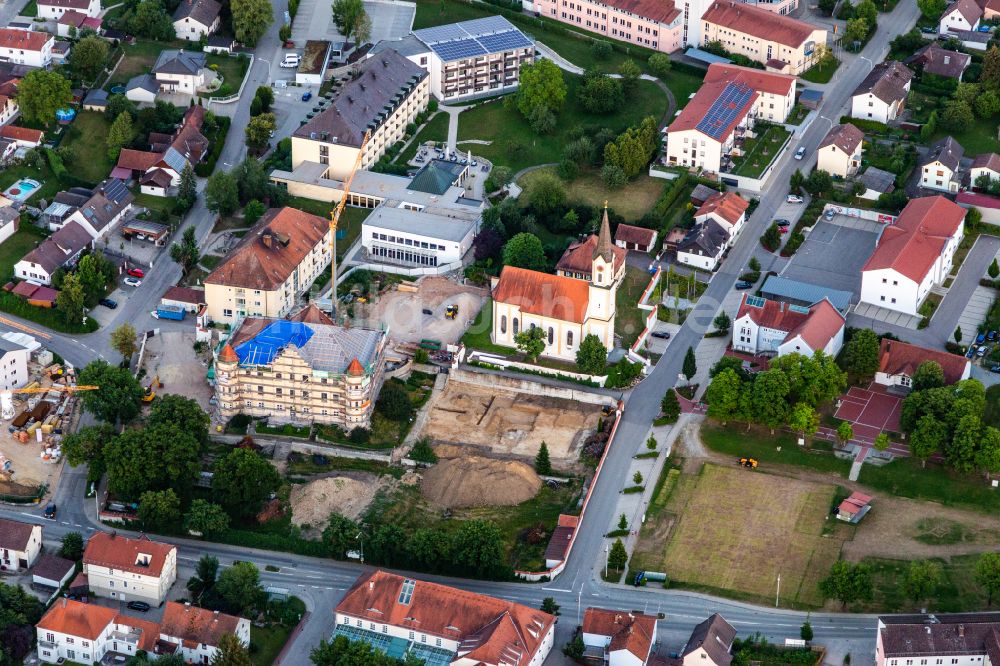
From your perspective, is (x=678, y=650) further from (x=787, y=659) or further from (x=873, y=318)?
(x=873, y=318)

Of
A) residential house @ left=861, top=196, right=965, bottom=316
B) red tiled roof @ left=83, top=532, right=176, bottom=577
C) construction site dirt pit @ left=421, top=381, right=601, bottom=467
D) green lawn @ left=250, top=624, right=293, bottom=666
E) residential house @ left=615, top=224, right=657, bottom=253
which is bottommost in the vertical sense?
green lawn @ left=250, top=624, right=293, bottom=666

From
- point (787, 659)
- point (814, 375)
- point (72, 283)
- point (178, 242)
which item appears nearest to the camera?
point (787, 659)

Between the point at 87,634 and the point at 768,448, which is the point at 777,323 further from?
the point at 87,634

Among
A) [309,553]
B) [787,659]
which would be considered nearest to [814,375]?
[787,659]

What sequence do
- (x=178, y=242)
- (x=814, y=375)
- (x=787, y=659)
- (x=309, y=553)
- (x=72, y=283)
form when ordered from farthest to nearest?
(x=178, y=242) < (x=72, y=283) < (x=814, y=375) < (x=309, y=553) < (x=787, y=659)

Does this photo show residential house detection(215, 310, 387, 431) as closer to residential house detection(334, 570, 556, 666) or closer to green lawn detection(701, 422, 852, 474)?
residential house detection(334, 570, 556, 666)

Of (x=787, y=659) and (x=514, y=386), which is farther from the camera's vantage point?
(x=514, y=386)

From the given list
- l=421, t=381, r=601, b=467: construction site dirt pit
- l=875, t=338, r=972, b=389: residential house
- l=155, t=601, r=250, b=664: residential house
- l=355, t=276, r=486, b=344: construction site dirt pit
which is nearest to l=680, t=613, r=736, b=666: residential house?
l=421, t=381, r=601, b=467: construction site dirt pit
